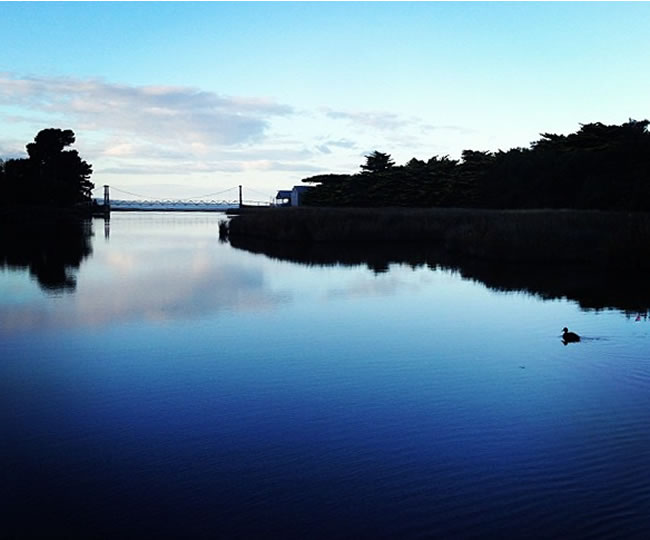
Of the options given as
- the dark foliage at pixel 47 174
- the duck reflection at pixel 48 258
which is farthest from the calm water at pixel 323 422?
the dark foliage at pixel 47 174

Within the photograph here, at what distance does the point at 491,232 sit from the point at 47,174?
51960mm

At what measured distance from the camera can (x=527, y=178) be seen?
4478cm

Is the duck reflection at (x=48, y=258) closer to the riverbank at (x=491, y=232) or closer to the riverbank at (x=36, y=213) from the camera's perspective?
the riverbank at (x=491, y=232)

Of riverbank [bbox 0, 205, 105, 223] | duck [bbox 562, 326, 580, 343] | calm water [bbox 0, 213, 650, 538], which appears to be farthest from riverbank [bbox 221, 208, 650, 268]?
riverbank [bbox 0, 205, 105, 223]

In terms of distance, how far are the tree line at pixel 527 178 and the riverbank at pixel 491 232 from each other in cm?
717

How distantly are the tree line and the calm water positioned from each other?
23601 millimetres

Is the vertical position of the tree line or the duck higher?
the tree line

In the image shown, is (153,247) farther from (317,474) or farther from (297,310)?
(317,474)

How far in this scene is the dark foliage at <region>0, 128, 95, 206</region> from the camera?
180 feet

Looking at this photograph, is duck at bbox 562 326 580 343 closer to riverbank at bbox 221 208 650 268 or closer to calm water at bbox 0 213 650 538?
calm water at bbox 0 213 650 538

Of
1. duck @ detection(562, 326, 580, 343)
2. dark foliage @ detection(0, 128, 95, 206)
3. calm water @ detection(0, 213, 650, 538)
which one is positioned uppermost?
dark foliage @ detection(0, 128, 95, 206)

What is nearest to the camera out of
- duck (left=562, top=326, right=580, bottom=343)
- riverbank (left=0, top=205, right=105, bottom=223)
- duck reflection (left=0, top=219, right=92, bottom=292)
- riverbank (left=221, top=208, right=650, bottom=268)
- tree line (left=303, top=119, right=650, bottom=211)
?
duck (left=562, top=326, right=580, bottom=343)

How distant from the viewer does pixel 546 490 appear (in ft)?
16.2

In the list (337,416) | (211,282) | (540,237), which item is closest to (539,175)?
(540,237)
